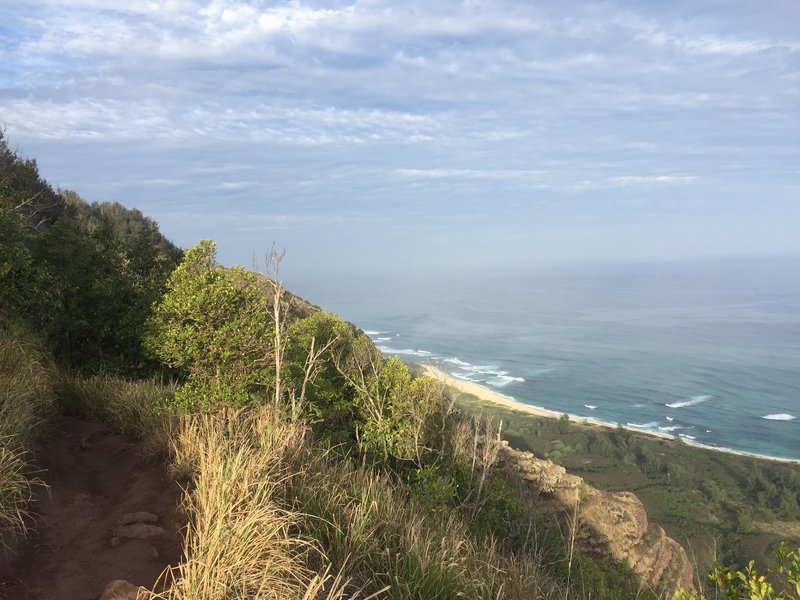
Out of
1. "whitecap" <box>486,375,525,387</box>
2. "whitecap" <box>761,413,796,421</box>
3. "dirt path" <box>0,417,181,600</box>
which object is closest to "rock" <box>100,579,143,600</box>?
"dirt path" <box>0,417,181,600</box>

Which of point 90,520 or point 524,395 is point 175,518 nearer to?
point 90,520

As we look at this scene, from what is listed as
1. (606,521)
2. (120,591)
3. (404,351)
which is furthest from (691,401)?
(120,591)

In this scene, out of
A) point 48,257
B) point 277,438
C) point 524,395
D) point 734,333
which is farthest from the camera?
point 734,333

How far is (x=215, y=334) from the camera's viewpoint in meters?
9.60

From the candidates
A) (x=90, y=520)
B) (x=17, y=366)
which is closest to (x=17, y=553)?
(x=90, y=520)

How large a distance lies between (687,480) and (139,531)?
55.3 meters

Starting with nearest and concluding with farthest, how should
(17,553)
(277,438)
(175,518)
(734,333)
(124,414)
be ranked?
(17,553), (175,518), (277,438), (124,414), (734,333)

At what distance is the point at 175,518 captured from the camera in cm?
510

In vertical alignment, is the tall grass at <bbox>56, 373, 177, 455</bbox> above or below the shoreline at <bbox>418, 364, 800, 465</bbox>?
above

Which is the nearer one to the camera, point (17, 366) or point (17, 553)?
point (17, 553)

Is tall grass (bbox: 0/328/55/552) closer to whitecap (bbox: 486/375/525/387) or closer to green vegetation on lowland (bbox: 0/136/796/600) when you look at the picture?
green vegetation on lowland (bbox: 0/136/796/600)

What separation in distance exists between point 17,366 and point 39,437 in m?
1.67

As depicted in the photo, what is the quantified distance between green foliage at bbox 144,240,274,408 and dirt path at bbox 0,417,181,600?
201cm

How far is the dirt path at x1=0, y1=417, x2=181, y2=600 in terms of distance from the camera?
4043 mm
